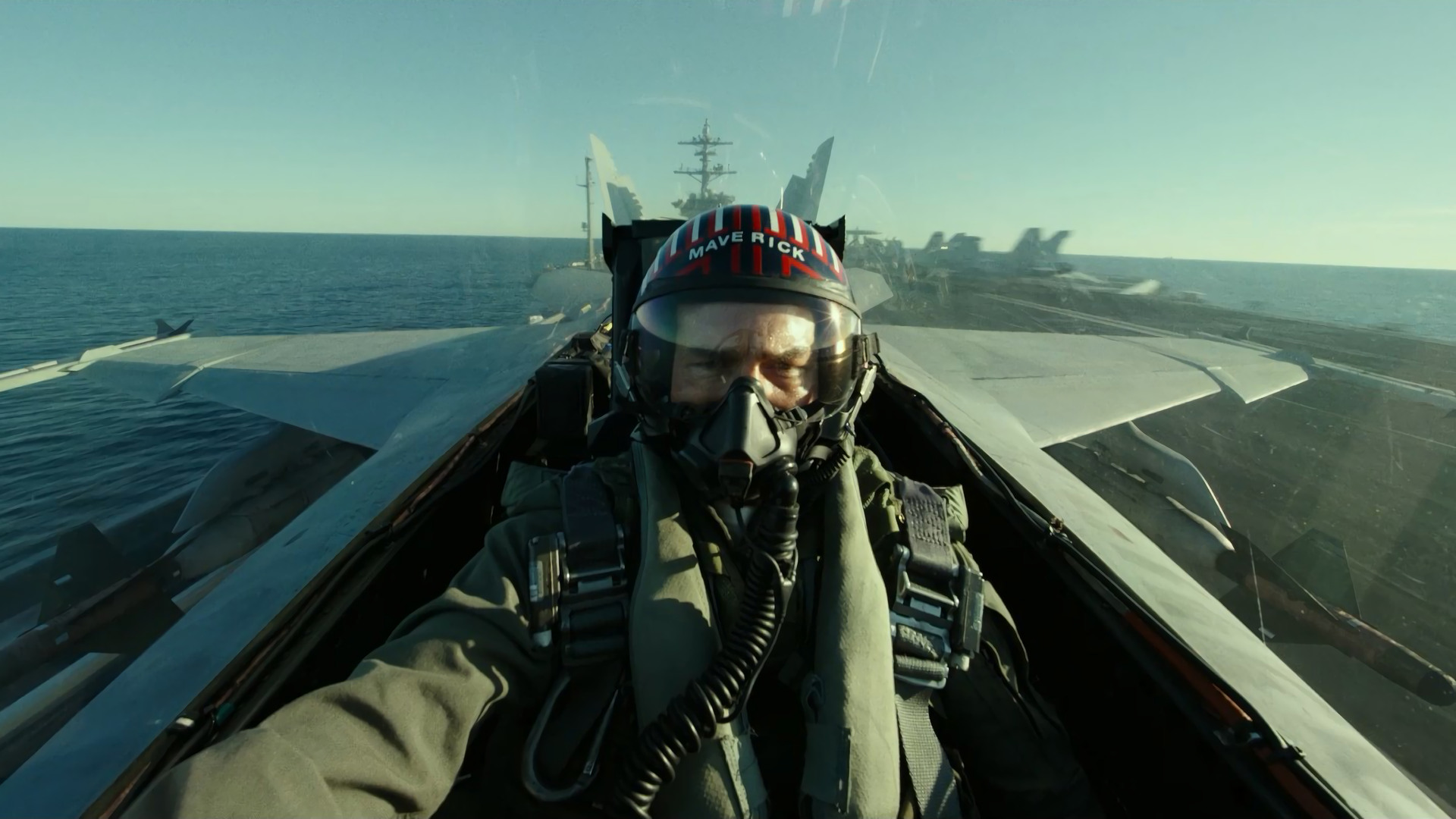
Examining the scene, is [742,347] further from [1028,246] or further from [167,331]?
[1028,246]

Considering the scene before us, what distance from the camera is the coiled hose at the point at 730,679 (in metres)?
0.99

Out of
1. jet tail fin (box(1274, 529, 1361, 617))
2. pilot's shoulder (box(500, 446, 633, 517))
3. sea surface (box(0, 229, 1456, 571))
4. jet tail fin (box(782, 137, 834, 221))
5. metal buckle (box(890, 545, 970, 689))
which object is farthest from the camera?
jet tail fin (box(782, 137, 834, 221))

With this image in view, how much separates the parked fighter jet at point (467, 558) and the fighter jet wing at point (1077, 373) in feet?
0.25

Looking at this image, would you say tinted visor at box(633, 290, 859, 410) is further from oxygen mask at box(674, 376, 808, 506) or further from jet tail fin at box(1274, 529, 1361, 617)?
jet tail fin at box(1274, 529, 1361, 617)

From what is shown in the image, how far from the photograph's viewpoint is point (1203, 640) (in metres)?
1.56

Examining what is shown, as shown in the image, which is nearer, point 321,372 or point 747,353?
point 747,353

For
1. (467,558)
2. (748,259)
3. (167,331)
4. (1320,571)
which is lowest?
(1320,571)

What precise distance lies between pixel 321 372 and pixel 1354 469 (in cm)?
1548

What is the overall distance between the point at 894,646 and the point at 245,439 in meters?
11.8

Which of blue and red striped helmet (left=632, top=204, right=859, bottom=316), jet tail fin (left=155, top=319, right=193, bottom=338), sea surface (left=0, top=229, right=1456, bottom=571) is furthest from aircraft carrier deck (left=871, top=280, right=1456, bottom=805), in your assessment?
jet tail fin (left=155, top=319, right=193, bottom=338)

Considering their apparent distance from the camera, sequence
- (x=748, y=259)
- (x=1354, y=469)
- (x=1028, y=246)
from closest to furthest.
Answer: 1. (x=748, y=259)
2. (x=1354, y=469)
3. (x=1028, y=246)

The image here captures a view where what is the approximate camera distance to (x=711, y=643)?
1170mm

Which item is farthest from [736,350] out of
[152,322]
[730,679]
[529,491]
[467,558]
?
[152,322]

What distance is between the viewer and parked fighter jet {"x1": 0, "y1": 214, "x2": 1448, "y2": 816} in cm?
114
